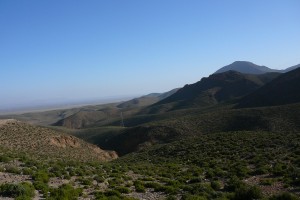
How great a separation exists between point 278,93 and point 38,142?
7109 cm

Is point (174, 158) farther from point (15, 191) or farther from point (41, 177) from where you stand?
point (15, 191)

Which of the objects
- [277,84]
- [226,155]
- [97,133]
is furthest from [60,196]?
[277,84]

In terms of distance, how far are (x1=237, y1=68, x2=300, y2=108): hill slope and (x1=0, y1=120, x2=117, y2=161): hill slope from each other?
51.1 meters

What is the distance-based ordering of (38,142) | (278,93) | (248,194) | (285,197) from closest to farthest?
(285,197)
(248,194)
(38,142)
(278,93)

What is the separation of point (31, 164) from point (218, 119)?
47.2m

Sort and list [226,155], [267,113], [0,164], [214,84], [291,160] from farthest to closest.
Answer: [214,84] → [267,113] → [226,155] → [291,160] → [0,164]

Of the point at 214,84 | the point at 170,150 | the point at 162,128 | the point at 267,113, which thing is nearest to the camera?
the point at 170,150

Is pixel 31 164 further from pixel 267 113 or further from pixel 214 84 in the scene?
pixel 214 84

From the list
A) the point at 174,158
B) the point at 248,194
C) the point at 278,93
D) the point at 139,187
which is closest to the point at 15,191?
the point at 139,187

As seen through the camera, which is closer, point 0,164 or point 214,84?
point 0,164

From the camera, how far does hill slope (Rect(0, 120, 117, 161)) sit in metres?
38.0

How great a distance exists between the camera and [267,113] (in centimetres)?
6244

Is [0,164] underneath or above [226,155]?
above

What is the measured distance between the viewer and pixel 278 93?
314ft
